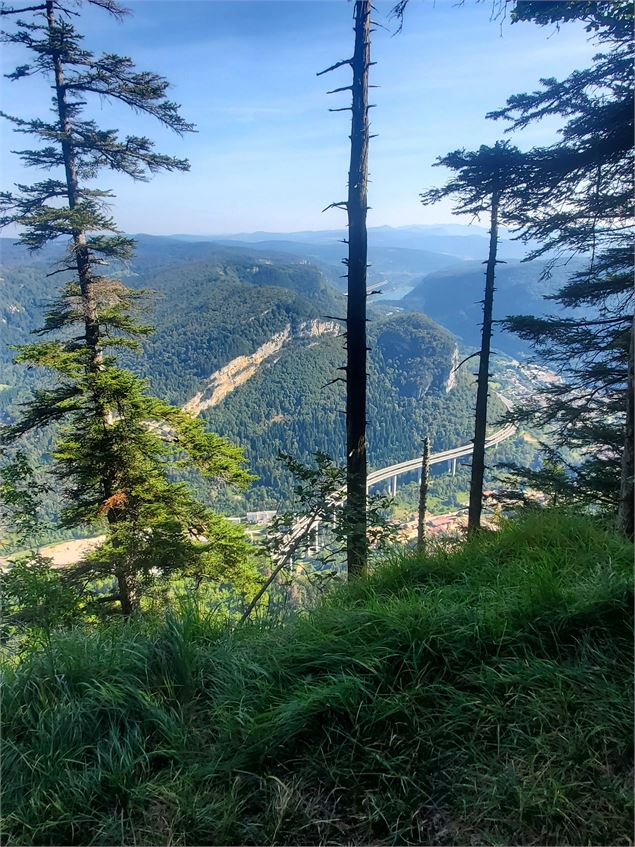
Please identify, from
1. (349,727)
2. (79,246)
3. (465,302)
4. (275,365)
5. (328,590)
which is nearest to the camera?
(349,727)

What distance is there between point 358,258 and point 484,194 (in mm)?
4954

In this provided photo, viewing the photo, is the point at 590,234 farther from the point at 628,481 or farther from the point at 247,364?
the point at 247,364

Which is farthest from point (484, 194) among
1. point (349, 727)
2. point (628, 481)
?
point (349, 727)

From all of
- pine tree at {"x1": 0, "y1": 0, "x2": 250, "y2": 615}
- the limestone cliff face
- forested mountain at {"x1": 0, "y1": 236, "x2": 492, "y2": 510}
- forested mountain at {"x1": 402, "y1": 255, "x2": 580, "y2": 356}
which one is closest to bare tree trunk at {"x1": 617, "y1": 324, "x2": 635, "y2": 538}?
pine tree at {"x1": 0, "y1": 0, "x2": 250, "y2": 615}

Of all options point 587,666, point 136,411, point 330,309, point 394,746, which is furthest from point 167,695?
point 330,309

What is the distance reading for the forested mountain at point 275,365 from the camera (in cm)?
7662

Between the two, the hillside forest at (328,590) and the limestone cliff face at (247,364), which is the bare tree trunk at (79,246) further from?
the limestone cliff face at (247,364)

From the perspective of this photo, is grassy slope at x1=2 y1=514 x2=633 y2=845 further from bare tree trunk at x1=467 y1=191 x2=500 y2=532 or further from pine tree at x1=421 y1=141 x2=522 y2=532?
bare tree trunk at x1=467 y1=191 x2=500 y2=532

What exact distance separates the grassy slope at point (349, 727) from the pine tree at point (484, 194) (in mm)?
4898

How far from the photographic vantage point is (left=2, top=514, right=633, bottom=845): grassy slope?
5.28 feet

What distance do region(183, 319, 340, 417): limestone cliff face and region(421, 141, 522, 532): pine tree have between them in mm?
65418

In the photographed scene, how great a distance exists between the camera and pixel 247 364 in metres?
93.9

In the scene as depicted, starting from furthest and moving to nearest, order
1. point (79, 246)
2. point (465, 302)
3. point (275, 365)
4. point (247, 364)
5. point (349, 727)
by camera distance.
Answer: point (465, 302) < point (275, 365) < point (247, 364) < point (79, 246) < point (349, 727)

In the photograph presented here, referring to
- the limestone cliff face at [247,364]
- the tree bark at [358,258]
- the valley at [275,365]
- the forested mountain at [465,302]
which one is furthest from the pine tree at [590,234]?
the forested mountain at [465,302]
